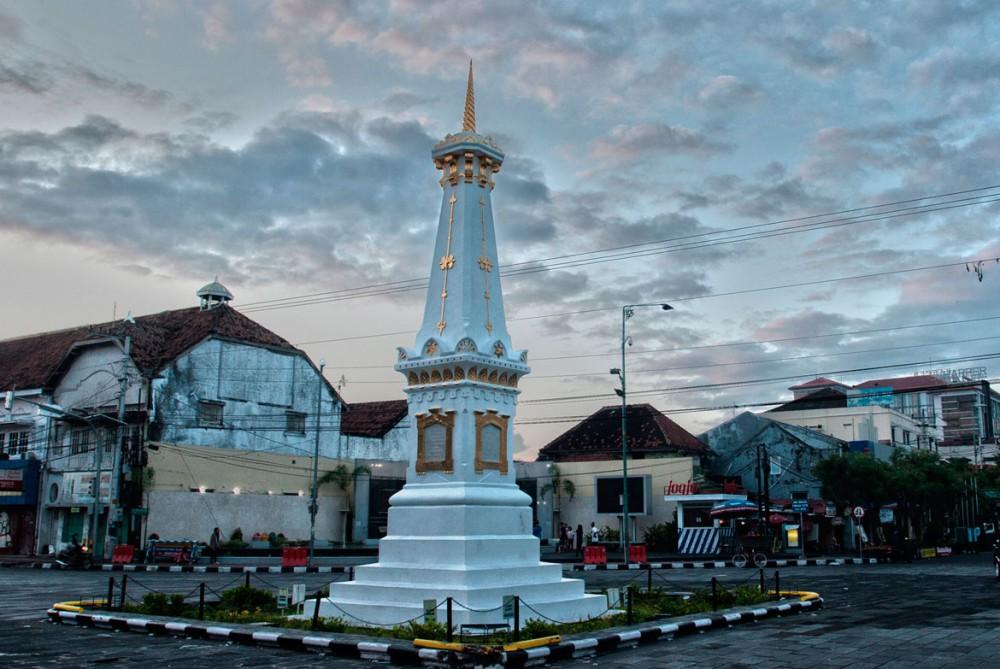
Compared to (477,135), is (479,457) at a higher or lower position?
lower

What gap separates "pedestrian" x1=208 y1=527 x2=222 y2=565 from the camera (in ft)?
137

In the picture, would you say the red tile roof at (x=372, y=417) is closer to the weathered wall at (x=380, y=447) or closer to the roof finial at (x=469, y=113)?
the weathered wall at (x=380, y=447)

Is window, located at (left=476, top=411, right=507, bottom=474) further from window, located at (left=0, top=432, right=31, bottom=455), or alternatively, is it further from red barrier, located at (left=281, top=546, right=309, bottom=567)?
window, located at (left=0, top=432, right=31, bottom=455)

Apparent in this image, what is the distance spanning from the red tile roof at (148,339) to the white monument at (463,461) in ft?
106

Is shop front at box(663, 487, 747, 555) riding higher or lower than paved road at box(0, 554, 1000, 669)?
higher

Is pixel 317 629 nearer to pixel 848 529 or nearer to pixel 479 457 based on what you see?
pixel 479 457

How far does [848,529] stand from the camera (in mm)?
55531

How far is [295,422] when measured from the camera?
54344mm

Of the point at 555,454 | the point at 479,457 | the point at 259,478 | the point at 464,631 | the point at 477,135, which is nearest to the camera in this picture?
the point at 464,631

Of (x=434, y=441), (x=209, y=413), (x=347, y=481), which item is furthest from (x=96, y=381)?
(x=434, y=441)

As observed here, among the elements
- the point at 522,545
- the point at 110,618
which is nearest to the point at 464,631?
the point at 522,545

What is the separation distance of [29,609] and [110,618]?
5048 mm

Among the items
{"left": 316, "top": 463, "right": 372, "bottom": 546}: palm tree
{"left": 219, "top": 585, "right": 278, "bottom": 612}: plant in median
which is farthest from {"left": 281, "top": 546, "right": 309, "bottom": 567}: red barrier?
{"left": 219, "top": 585, "right": 278, "bottom": 612}: plant in median

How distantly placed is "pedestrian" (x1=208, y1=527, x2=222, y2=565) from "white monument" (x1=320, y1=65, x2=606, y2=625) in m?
25.8
